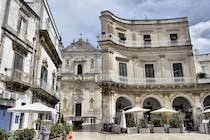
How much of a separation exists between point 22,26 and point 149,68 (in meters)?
14.9

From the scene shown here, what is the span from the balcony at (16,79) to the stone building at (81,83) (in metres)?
17.4

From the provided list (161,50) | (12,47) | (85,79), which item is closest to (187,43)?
(161,50)

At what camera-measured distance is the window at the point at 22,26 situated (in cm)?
1352

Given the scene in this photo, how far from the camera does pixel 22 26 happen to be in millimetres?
13875

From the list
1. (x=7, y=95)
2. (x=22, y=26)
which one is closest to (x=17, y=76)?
(x=7, y=95)

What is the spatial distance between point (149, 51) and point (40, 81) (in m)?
13.7

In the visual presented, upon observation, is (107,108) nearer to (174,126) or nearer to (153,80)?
(153,80)

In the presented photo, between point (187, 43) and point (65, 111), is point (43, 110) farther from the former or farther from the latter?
point (65, 111)

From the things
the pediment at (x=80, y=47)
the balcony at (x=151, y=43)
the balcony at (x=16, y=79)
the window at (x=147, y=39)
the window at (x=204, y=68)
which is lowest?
the balcony at (x=16, y=79)

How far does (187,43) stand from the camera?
920 inches

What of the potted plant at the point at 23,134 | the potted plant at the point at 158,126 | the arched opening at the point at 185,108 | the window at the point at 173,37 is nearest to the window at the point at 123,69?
the potted plant at the point at 158,126

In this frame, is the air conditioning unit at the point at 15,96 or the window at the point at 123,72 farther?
the window at the point at 123,72

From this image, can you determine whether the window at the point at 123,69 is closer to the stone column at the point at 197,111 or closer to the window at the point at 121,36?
the window at the point at 121,36

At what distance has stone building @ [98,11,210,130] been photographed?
2116 centimetres
